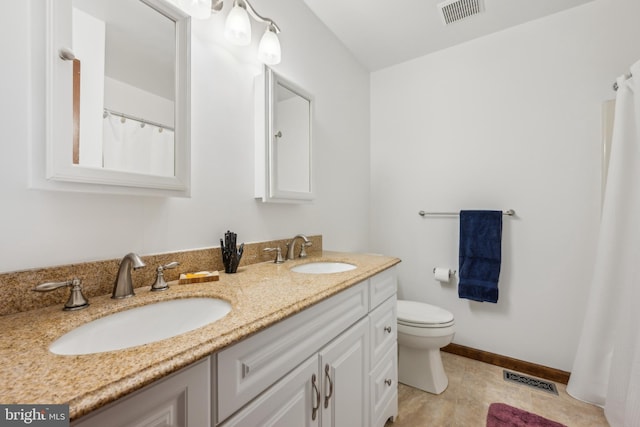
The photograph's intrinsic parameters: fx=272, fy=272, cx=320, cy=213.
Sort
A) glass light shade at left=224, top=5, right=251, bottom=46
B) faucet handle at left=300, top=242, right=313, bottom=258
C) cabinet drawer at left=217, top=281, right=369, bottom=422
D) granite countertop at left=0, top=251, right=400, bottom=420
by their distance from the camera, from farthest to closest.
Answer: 1. faucet handle at left=300, top=242, right=313, bottom=258
2. glass light shade at left=224, top=5, right=251, bottom=46
3. cabinet drawer at left=217, top=281, right=369, bottom=422
4. granite countertop at left=0, top=251, right=400, bottom=420

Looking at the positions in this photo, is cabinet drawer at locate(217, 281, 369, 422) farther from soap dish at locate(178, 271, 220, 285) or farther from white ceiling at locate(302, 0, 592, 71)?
white ceiling at locate(302, 0, 592, 71)

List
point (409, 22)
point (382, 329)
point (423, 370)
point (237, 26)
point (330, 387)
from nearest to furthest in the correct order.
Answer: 1. point (330, 387)
2. point (237, 26)
3. point (382, 329)
4. point (423, 370)
5. point (409, 22)

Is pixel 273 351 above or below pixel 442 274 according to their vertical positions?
above

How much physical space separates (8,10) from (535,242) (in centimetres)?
262

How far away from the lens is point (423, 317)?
172 centimetres

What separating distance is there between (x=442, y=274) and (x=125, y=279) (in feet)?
6.47

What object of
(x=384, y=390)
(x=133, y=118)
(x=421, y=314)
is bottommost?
(x=384, y=390)

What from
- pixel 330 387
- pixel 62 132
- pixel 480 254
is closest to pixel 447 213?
pixel 480 254

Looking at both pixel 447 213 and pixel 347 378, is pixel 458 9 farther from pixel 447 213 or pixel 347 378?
pixel 347 378

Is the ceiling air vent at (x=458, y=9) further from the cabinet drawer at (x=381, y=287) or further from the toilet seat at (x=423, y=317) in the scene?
the toilet seat at (x=423, y=317)

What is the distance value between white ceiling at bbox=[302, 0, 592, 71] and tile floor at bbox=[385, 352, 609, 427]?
2408 mm

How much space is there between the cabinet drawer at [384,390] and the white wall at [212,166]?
0.82 metres

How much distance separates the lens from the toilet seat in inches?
64.1

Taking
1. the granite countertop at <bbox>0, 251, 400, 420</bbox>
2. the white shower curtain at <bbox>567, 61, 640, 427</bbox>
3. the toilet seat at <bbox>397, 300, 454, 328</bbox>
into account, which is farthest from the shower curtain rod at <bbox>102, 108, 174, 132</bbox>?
the white shower curtain at <bbox>567, 61, 640, 427</bbox>
